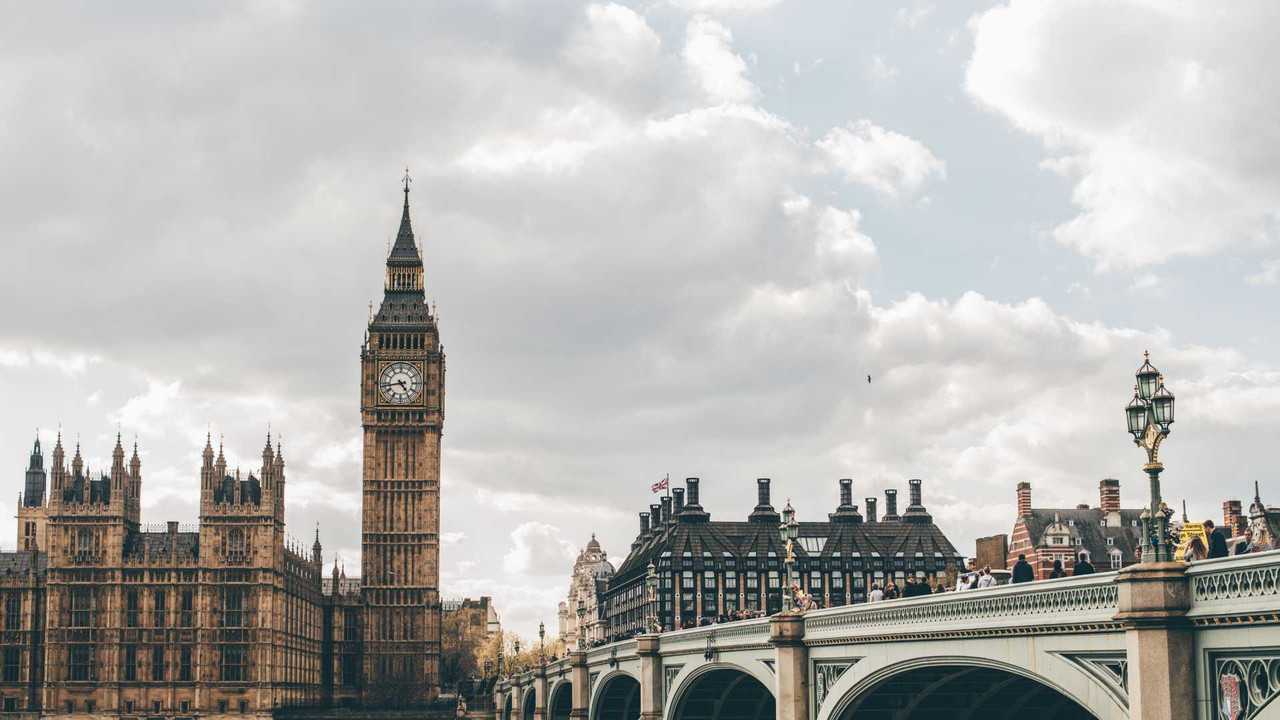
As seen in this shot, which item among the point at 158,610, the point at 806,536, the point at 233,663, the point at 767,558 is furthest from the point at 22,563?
the point at 806,536

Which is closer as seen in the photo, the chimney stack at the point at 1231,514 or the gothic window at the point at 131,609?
the chimney stack at the point at 1231,514

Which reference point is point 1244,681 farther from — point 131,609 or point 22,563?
point 22,563

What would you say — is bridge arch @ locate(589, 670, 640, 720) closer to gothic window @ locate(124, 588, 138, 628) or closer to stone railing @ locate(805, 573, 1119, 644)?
stone railing @ locate(805, 573, 1119, 644)

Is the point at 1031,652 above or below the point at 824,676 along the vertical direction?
above

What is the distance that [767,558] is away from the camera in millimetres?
153125

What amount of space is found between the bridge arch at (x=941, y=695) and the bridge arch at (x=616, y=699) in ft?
105

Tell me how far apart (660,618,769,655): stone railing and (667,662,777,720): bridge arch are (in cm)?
175

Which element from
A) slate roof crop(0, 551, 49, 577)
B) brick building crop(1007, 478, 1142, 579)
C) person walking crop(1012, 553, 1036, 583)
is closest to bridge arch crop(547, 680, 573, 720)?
brick building crop(1007, 478, 1142, 579)

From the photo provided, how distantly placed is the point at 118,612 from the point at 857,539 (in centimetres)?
7148

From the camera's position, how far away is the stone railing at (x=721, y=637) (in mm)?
43812

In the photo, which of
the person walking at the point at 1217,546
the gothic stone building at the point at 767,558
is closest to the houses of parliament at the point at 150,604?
the gothic stone building at the point at 767,558

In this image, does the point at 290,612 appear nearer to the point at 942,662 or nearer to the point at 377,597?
the point at 377,597

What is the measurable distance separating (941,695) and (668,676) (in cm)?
1975

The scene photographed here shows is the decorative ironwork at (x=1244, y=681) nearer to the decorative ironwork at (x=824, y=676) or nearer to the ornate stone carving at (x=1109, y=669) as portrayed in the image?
the ornate stone carving at (x=1109, y=669)
